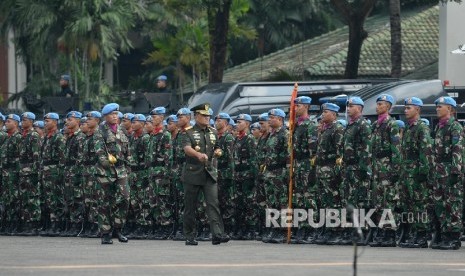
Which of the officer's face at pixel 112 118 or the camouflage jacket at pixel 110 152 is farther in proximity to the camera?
the officer's face at pixel 112 118

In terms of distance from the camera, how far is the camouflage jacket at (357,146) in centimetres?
2311

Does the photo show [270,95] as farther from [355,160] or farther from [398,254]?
[398,254]

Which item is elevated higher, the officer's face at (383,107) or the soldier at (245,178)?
the officer's face at (383,107)

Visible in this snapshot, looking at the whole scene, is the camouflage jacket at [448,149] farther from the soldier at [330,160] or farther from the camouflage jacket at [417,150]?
the soldier at [330,160]

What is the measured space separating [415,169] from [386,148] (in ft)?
1.70

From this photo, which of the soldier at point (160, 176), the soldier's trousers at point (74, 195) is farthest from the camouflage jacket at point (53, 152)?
the soldier at point (160, 176)

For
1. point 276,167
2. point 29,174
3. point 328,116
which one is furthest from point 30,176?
point 328,116

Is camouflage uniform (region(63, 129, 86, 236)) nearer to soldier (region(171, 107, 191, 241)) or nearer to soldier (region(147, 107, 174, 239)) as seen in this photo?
soldier (region(147, 107, 174, 239))

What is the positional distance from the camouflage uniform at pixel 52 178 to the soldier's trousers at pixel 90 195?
4.75 ft

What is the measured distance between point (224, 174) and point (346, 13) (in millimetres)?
14929

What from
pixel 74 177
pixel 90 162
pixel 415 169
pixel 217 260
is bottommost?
pixel 217 260

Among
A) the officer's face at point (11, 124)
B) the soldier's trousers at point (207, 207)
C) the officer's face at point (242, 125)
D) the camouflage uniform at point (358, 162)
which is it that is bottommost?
the soldier's trousers at point (207, 207)

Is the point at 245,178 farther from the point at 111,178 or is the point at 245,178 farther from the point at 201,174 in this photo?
the point at 111,178

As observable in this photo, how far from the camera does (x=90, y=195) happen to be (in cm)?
2562
